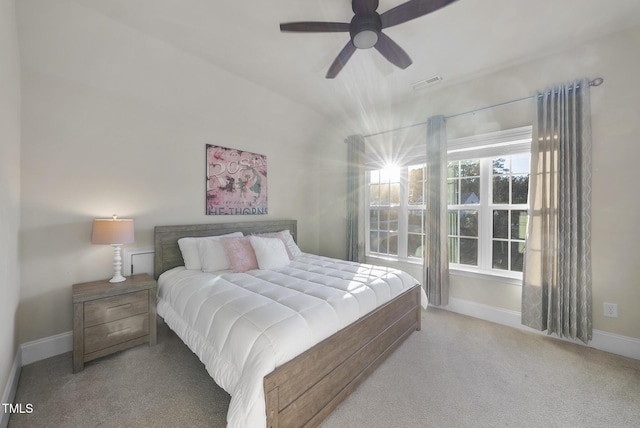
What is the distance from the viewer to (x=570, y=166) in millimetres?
2373

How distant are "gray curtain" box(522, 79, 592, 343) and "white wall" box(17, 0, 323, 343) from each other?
3223 mm

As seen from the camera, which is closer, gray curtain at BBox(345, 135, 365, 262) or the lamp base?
the lamp base

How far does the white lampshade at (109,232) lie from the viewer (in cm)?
212

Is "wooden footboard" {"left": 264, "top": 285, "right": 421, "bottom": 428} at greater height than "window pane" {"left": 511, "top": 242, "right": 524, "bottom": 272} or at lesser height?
lesser

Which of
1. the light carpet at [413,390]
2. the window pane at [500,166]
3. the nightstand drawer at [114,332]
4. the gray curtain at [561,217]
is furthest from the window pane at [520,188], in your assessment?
the nightstand drawer at [114,332]

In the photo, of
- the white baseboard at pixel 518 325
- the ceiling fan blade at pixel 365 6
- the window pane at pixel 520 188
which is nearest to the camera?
the ceiling fan blade at pixel 365 6

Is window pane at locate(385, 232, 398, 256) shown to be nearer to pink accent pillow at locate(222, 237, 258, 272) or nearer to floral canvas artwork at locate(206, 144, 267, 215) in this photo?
floral canvas artwork at locate(206, 144, 267, 215)

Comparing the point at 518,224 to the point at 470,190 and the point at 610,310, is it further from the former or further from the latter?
the point at 610,310

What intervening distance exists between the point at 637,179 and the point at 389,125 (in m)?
2.51

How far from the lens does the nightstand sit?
1.93 meters

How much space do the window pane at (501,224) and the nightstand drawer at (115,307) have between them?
3.72 metres

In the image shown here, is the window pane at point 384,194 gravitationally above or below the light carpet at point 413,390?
above

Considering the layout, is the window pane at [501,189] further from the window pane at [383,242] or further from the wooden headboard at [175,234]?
the wooden headboard at [175,234]

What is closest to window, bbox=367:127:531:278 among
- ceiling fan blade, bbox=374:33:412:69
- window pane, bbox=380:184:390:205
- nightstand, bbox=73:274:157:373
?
window pane, bbox=380:184:390:205
